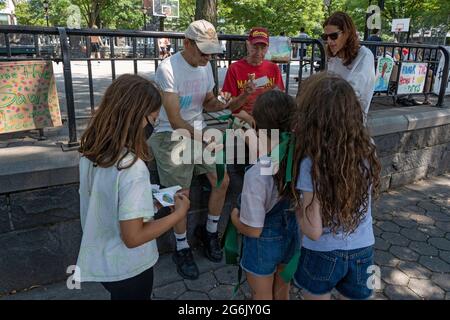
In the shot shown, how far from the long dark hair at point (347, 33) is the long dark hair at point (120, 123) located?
1.88m

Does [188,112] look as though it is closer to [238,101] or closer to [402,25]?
[238,101]

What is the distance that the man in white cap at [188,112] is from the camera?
2.72m

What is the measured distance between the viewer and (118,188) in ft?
5.16

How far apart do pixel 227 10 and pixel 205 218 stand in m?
19.1

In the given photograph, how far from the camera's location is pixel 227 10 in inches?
804

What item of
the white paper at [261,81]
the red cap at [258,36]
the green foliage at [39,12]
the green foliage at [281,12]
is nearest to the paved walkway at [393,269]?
the white paper at [261,81]

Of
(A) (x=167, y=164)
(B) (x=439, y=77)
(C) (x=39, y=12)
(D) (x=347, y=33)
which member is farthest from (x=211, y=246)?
(C) (x=39, y=12)

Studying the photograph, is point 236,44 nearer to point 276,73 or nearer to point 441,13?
point 276,73

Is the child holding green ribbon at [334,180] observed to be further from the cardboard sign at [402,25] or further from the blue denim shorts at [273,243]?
the cardboard sign at [402,25]

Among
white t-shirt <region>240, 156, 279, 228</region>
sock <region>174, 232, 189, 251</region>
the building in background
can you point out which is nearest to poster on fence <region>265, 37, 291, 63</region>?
sock <region>174, 232, 189, 251</region>

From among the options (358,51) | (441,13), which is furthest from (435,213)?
(441,13)

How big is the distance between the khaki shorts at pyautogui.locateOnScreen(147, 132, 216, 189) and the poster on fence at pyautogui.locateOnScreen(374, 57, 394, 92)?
12.4ft

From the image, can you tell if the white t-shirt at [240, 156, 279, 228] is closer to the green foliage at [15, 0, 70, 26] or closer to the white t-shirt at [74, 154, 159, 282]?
the white t-shirt at [74, 154, 159, 282]

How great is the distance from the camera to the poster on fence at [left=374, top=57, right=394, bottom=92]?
5.48 meters
